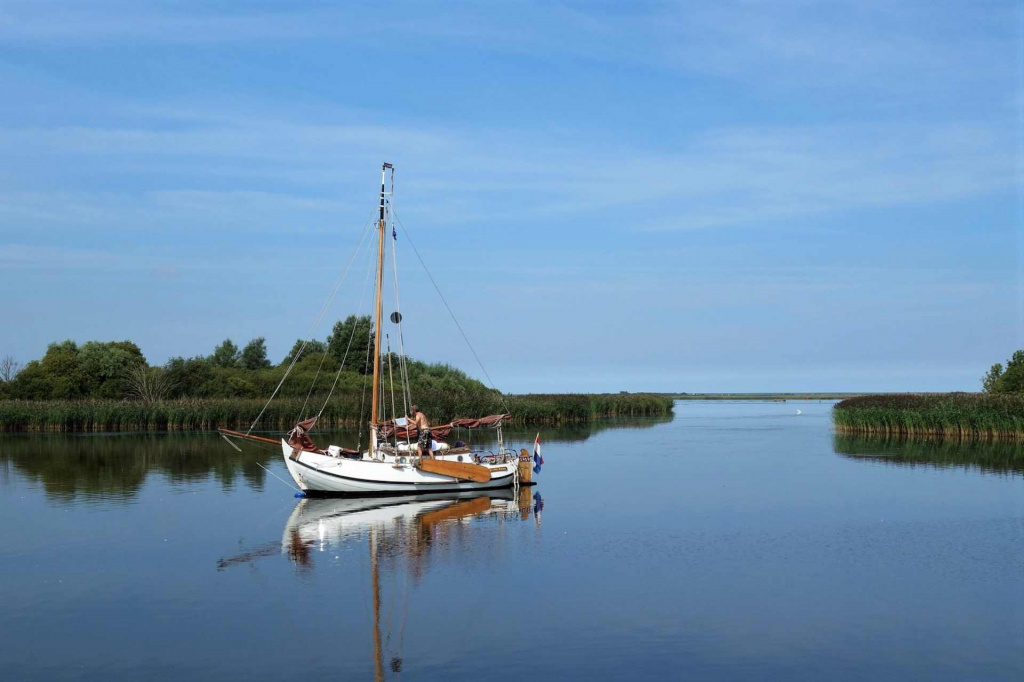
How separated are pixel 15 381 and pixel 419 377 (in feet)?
93.9

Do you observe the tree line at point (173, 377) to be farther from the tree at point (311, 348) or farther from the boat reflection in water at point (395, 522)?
the boat reflection in water at point (395, 522)

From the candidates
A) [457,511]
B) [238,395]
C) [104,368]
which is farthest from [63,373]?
[457,511]

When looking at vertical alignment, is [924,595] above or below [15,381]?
below

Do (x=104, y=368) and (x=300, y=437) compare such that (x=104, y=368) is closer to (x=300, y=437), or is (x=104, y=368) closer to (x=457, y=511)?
(x=300, y=437)

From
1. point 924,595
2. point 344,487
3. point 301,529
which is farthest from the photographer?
point 344,487

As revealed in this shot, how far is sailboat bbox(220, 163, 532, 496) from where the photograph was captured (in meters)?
28.2

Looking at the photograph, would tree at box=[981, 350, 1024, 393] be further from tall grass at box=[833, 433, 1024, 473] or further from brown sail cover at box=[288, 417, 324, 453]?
brown sail cover at box=[288, 417, 324, 453]

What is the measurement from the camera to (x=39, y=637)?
1322 cm

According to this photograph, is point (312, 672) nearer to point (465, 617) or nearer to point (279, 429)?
point (465, 617)

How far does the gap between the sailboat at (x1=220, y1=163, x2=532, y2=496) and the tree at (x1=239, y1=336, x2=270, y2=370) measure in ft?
226

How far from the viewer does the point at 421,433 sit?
96.4 ft

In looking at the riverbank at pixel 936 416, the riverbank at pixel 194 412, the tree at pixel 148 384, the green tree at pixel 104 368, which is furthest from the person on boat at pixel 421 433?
the green tree at pixel 104 368

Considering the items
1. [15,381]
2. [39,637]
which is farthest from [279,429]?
[39,637]

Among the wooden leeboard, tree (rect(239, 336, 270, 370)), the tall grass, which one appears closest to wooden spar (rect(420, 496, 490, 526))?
the wooden leeboard
